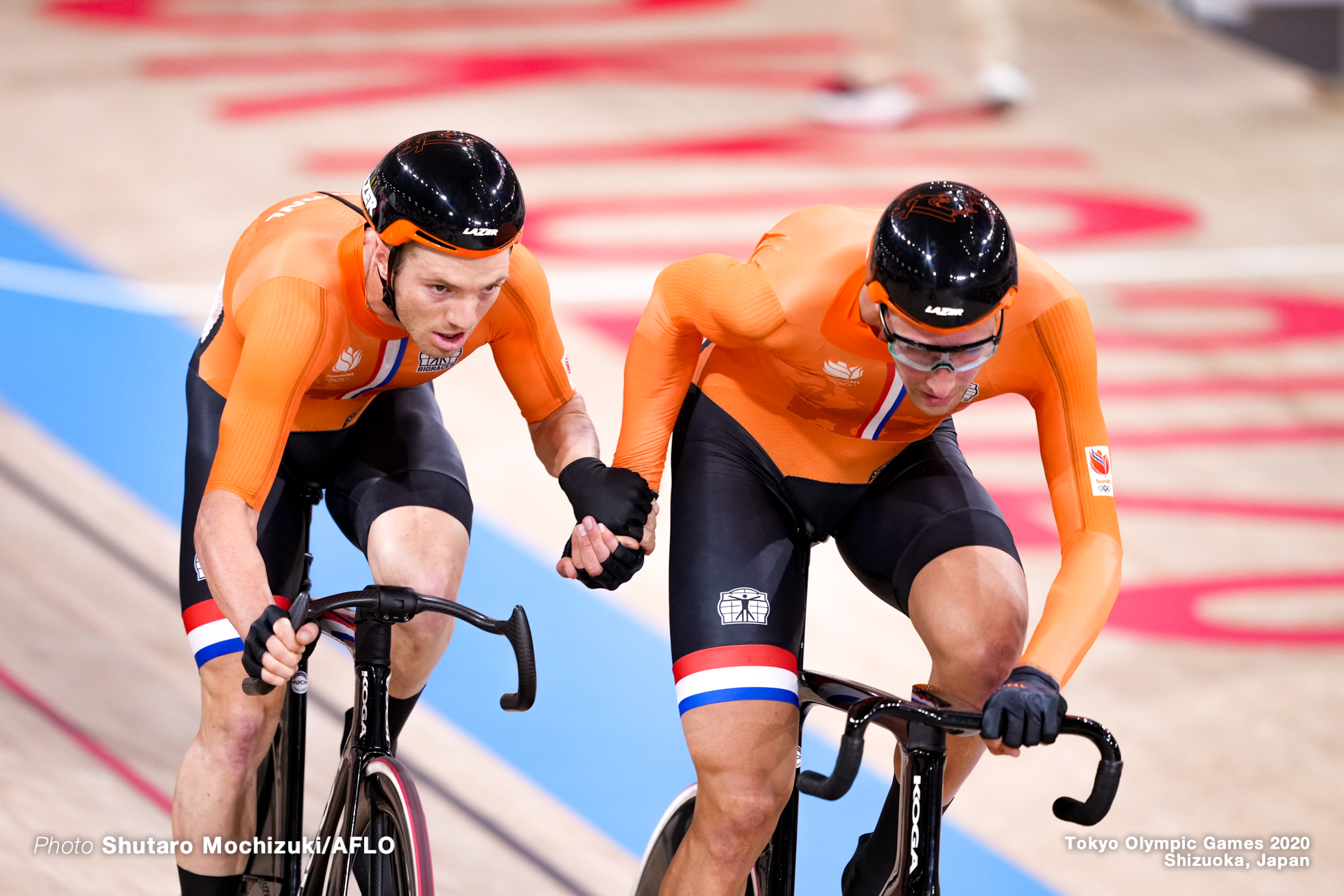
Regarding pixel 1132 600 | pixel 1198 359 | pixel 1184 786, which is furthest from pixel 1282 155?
pixel 1184 786

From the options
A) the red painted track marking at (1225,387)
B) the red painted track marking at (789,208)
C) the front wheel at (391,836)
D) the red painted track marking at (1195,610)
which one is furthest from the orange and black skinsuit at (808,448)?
the red painted track marking at (789,208)

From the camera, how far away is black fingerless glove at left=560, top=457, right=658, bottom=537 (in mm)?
2654

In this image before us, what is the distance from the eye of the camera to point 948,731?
2.32 meters

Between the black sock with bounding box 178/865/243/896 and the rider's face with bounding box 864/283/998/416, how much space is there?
1.53 m

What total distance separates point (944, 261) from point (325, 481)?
131cm

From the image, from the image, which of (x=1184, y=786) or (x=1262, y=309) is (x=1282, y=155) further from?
(x=1184, y=786)

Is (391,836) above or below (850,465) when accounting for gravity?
below

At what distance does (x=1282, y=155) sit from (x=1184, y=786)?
5.59 metres

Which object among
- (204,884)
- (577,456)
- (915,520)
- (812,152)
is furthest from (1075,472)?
(812,152)

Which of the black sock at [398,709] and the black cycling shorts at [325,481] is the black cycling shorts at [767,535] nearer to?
the black cycling shorts at [325,481]

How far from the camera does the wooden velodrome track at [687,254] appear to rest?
3.85 meters

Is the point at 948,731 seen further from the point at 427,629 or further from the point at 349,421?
the point at 349,421

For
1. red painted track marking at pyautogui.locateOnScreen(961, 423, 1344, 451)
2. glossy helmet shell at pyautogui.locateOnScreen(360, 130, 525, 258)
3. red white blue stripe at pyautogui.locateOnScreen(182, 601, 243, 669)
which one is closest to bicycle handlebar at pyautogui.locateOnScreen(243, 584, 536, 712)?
red white blue stripe at pyautogui.locateOnScreen(182, 601, 243, 669)

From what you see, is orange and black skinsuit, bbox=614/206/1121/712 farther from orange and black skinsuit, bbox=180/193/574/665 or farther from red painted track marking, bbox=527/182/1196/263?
red painted track marking, bbox=527/182/1196/263
